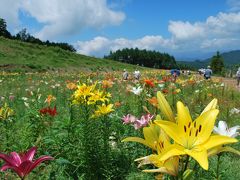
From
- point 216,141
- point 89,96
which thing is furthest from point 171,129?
point 89,96

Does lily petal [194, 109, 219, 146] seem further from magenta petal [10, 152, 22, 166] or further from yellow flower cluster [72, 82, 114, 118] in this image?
yellow flower cluster [72, 82, 114, 118]

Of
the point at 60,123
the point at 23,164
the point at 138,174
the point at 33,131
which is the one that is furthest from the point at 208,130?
the point at 33,131

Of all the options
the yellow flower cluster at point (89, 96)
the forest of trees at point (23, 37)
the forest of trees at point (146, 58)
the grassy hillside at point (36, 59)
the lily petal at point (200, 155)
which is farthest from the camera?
the forest of trees at point (146, 58)

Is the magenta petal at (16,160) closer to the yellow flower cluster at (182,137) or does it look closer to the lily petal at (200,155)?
the yellow flower cluster at (182,137)

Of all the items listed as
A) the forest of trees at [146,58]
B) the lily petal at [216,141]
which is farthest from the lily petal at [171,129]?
the forest of trees at [146,58]

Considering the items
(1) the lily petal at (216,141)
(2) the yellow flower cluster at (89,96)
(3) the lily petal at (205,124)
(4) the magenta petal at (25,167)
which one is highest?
(3) the lily petal at (205,124)

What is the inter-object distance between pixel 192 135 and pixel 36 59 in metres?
38.6

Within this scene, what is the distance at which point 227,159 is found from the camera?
5.40 metres

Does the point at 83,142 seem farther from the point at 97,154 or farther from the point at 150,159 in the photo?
the point at 150,159

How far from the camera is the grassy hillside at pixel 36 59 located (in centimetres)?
3469

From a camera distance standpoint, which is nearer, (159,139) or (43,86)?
(159,139)

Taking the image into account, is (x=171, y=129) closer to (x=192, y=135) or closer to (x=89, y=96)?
(x=192, y=135)

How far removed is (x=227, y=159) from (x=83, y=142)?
204 cm

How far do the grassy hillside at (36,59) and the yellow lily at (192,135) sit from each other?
31.5 meters
